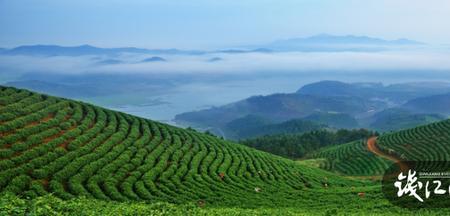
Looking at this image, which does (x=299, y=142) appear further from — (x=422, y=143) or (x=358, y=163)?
(x=422, y=143)

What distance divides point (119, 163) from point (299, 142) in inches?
3571

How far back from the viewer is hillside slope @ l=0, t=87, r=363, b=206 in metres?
25.3

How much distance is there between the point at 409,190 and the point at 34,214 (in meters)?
18.3

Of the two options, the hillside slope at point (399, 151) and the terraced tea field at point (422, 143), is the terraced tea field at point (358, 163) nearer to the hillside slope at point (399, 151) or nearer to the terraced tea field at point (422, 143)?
the hillside slope at point (399, 151)

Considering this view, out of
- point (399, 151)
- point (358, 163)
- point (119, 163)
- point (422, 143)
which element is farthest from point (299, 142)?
point (119, 163)

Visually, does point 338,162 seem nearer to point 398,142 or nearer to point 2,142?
point 398,142

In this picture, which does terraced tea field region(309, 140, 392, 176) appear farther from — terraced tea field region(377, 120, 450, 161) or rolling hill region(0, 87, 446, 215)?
rolling hill region(0, 87, 446, 215)

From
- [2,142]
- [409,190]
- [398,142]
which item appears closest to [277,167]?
[409,190]

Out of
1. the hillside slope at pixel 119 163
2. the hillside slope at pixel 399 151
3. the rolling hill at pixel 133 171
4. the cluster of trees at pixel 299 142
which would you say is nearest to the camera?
the rolling hill at pixel 133 171

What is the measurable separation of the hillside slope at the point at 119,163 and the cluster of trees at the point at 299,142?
185ft

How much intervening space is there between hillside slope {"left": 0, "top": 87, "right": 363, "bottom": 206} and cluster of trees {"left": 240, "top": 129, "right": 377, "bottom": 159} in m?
56.4

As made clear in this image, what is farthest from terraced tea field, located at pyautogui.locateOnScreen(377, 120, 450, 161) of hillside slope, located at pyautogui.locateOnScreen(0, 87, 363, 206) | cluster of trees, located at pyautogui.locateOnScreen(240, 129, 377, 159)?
cluster of trees, located at pyautogui.locateOnScreen(240, 129, 377, 159)

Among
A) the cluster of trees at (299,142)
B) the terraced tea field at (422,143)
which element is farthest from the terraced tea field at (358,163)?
the cluster of trees at (299,142)

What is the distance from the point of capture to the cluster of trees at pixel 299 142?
334 ft
